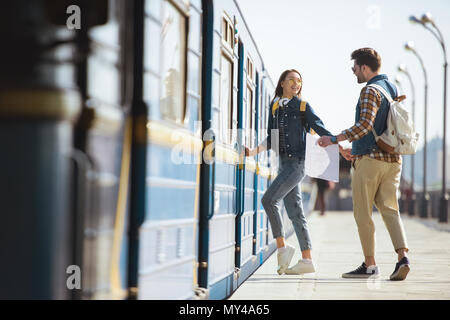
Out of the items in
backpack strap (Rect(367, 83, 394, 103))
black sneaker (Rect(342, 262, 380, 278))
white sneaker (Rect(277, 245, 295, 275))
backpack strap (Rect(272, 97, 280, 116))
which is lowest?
black sneaker (Rect(342, 262, 380, 278))

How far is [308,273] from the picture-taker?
810cm

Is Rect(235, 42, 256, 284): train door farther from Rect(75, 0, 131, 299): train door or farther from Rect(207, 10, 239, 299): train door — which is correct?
Rect(75, 0, 131, 299): train door

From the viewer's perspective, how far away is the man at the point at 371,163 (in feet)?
23.4

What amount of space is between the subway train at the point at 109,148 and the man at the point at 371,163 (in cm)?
188

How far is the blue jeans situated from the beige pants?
21.7 inches

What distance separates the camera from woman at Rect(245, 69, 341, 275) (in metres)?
7.46

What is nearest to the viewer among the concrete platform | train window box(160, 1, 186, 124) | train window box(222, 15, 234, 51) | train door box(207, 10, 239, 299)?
train window box(160, 1, 186, 124)

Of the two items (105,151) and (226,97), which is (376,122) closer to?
(226,97)

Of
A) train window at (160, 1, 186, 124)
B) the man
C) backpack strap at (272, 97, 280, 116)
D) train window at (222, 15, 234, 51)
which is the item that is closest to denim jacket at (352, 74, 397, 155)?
the man

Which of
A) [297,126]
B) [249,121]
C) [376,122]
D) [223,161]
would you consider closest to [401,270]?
[376,122]

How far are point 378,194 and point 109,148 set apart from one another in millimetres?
4387

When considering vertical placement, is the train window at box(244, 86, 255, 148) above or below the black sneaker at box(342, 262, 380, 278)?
above
